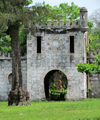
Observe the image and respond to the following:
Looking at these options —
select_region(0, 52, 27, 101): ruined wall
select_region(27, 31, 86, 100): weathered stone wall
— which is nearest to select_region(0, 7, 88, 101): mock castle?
select_region(27, 31, 86, 100): weathered stone wall

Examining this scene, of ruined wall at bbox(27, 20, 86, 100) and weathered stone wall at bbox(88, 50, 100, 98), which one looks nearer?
ruined wall at bbox(27, 20, 86, 100)

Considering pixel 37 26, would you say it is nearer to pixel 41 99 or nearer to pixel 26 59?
pixel 26 59

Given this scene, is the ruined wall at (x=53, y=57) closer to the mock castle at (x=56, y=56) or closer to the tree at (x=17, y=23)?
the mock castle at (x=56, y=56)

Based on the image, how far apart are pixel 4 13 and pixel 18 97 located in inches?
221

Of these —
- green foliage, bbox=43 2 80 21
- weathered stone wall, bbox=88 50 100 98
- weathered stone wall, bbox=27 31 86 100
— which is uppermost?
green foliage, bbox=43 2 80 21

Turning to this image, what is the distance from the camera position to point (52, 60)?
25.2 metres

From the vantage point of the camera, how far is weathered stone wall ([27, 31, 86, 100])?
82.3 feet

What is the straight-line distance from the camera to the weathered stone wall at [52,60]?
25.1 meters

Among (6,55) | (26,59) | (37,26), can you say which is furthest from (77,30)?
(6,55)

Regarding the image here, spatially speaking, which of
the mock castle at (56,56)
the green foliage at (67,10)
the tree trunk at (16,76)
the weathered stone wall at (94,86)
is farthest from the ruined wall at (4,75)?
the green foliage at (67,10)

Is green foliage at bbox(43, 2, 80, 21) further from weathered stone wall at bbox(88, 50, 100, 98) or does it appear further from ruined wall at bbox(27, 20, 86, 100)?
ruined wall at bbox(27, 20, 86, 100)

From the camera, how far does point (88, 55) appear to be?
2728 cm

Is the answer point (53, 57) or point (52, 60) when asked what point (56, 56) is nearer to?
point (53, 57)

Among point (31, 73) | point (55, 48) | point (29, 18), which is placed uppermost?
point (29, 18)
